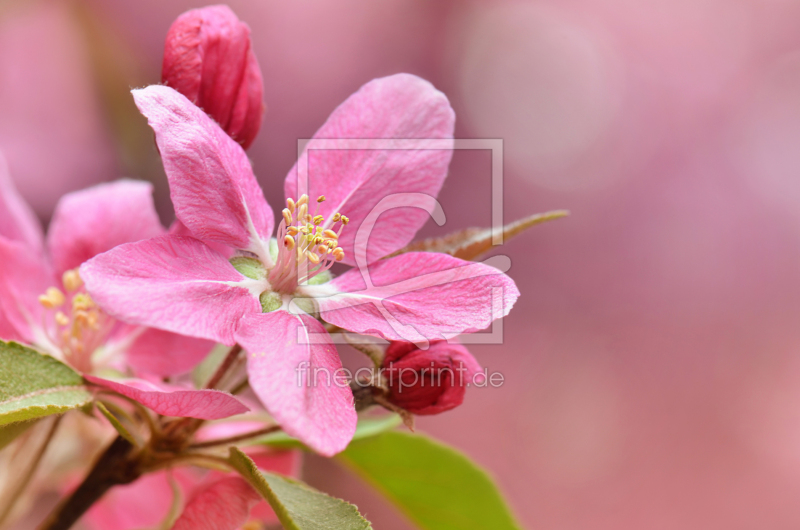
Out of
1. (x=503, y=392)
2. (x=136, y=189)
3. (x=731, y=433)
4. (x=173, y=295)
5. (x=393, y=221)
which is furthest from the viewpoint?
(x=503, y=392)

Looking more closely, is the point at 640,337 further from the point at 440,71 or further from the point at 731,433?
the point at 440,71

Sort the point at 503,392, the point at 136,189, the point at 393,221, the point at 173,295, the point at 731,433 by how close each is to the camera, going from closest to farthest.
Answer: the point at 173,295, the point at 393,221, the point at 136,189, the point at 731,433, the point at 503,392

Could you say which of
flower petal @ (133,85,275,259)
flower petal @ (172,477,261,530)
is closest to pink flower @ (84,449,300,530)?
flower petal @ (172,477,261,530)

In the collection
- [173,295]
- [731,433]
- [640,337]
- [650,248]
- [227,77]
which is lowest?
[731,433]

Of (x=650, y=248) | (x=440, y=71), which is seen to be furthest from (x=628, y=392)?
(x=440, y=71)

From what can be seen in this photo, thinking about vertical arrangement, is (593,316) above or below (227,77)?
below

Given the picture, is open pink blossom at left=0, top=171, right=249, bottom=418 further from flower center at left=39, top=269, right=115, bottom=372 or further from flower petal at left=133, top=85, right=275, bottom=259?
flower petal at left=133, top=85, right=275, bottom=259

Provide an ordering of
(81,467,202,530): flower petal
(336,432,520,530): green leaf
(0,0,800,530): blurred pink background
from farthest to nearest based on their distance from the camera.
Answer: (0,0,800,530): blurred pink background < (81,467,202,530): flower petal < (336,432,520,530): green leaf

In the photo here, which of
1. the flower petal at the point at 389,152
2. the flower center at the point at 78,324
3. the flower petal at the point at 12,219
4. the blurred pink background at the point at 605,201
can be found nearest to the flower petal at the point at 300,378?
the flower petal at the point at 389,152
